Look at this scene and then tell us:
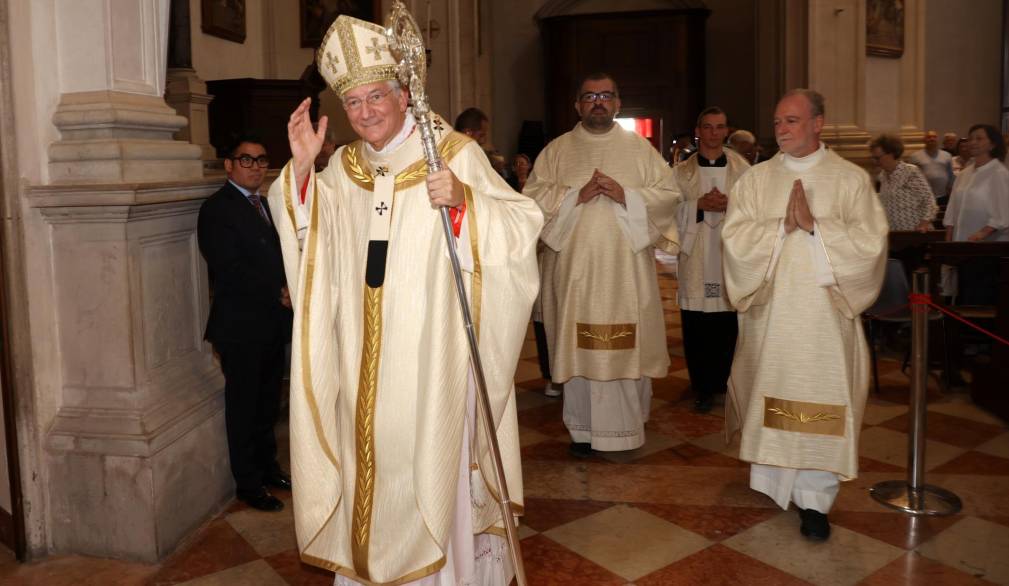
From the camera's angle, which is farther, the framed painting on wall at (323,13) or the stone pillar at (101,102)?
the framed painting on wall at (323,13)

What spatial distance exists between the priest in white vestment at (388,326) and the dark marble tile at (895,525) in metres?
1.86

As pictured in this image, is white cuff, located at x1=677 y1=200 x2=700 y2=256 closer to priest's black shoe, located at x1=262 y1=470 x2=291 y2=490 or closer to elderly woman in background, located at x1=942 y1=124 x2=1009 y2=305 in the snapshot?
elderly woman in background, located at x1=942 y1=124 x2=1009 y2=305

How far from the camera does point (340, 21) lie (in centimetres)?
282

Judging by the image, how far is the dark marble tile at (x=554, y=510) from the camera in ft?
13.4

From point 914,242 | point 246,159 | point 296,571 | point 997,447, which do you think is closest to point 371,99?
point 246,159

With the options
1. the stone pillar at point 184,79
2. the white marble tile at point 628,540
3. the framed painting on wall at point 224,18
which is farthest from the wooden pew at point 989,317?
the framed painting on wall at point 224,18

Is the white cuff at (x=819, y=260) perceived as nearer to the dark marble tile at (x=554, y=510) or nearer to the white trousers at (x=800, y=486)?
the white trousers at (x=800, y=486)

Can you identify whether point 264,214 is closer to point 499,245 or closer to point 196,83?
point 499,245

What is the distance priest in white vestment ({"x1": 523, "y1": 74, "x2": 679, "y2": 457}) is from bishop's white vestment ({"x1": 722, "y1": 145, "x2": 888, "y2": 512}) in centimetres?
92

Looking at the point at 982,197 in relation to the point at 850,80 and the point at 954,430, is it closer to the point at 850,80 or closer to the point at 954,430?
the point at 954,430

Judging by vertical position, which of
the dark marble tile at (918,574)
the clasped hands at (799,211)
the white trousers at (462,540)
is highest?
the clasped hands at (799,211)

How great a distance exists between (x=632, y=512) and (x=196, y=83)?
4746mm

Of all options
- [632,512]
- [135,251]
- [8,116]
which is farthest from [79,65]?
[632,512]

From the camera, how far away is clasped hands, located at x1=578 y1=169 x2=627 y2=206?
486cm
